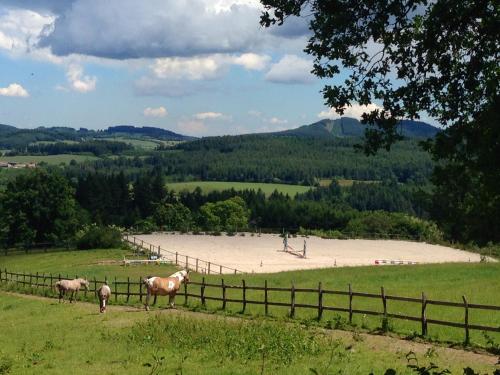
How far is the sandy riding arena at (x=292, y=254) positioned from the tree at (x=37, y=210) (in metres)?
11.1

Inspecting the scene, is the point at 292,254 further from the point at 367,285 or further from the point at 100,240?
the point at 367,285

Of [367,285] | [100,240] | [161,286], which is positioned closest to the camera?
[161,286]

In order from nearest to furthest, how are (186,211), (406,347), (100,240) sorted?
(406,347) → (100,240) → (186,211)

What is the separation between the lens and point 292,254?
6931 centimetres

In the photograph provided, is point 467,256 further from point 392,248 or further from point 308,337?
point 308,337

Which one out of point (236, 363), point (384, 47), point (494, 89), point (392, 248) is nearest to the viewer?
point (494, 89)

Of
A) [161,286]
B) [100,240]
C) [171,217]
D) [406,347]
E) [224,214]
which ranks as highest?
[406,347]

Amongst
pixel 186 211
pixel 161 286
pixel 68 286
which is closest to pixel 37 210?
pixel 186 211

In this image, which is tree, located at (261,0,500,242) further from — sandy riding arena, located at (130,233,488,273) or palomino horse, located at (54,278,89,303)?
sandy riding arena, located at (130,233,488,273)

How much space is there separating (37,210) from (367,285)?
57637mm

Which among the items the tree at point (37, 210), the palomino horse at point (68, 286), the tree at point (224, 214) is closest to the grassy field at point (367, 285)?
the palomino horse at point (68, 286)

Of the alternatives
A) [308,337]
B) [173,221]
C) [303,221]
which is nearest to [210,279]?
[308,337]

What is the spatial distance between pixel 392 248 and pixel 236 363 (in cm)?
6374

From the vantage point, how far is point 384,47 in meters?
9.92
